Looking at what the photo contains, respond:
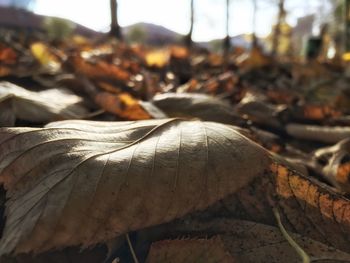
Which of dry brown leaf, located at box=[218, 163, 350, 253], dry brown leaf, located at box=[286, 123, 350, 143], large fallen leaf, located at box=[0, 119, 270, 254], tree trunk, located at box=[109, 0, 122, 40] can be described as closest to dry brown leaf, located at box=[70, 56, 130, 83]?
dry brown leaf, located at box=[286, 123, 350, 143]

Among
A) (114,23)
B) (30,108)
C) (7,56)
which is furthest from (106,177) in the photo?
(114,23)

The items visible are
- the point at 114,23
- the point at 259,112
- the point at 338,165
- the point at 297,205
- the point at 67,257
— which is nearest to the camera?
the point at 67,257

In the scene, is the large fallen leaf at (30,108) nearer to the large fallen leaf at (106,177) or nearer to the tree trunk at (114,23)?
the large fallen leaf at (106,177)

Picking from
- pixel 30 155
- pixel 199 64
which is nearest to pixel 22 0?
pixel 199 64

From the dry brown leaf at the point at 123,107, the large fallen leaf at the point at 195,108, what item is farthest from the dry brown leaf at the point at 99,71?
the large fallen leaf at the point at 195,108

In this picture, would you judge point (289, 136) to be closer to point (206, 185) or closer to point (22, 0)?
point (206, 185)

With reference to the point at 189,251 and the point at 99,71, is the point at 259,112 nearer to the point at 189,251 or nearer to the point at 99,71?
the point at 99,71

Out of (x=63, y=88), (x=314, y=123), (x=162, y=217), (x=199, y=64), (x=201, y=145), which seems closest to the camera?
(x=162, y=217)
